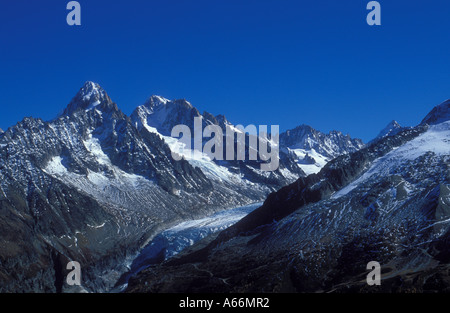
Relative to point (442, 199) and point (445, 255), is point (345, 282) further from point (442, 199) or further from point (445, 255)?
point (442, 199)

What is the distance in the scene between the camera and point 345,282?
149625 millimetres

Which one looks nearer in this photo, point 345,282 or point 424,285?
point 424,285
